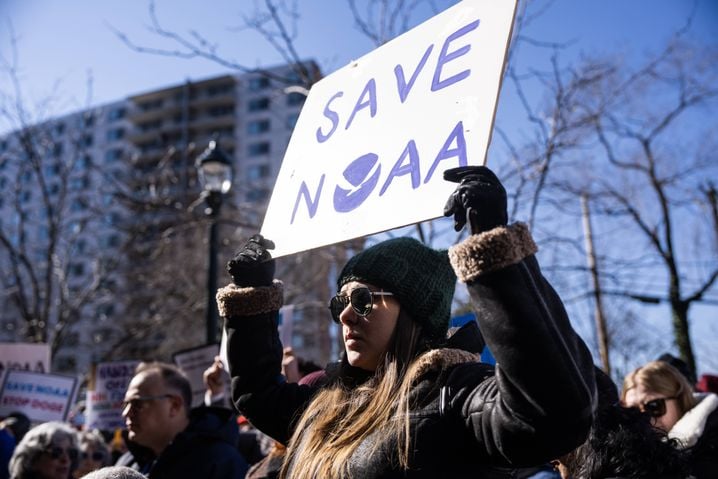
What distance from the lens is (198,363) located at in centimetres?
562

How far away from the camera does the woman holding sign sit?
1.39 metres

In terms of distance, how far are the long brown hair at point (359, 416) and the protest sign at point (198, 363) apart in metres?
3.68

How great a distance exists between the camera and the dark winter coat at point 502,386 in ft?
4.50

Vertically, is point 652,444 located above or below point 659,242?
below

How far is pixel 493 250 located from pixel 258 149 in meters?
61.9

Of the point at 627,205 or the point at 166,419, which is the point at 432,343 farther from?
the point at 627,205

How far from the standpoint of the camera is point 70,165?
43.9 feet

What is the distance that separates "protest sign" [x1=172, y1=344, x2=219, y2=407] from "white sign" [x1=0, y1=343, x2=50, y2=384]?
2.65 m

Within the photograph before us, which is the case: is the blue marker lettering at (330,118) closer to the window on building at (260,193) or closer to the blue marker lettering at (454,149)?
the blue marker lettering at (454,149)

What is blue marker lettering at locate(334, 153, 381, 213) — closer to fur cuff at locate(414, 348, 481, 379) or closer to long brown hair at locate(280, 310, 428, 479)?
long brown hair at locate(280, 310, 428, 479)

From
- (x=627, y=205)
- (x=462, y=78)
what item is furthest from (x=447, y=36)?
(x=627, y=205)

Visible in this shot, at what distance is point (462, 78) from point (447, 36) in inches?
10.0

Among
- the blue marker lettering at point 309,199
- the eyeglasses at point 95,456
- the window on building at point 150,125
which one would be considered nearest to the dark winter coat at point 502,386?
the blue marker lettering at point 309,199

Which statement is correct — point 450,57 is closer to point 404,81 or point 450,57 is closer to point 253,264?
point 404,81
